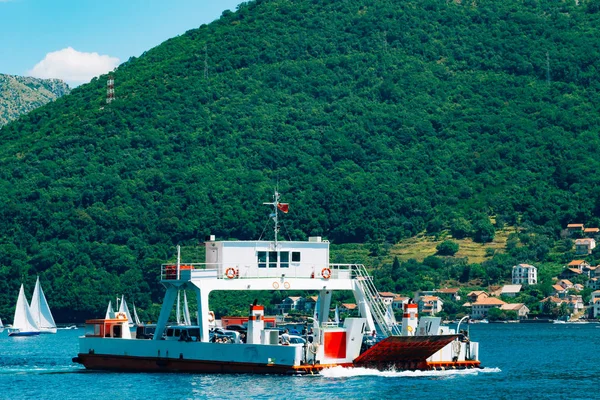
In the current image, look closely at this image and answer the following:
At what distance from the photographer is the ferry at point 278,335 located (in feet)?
197

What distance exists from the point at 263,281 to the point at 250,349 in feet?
15.1

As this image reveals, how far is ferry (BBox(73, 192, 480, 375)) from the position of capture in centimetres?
5997

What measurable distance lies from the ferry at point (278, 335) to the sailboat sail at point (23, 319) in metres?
86.4

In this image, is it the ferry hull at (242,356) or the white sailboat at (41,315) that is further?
the white sailboat at (41,315)

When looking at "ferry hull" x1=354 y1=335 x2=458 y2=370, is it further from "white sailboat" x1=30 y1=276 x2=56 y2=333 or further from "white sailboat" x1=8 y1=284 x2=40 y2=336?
"white sailboat" x1=30 y1=276 x2=56 y2=333

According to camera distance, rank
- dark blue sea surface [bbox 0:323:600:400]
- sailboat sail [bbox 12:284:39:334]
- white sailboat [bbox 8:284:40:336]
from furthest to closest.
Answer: sailboat sail [bbox 12:284:39:334]
white sailboat [bbox 8:284:40:336]
dark blue sea surface [bbox 0:323:600:400]

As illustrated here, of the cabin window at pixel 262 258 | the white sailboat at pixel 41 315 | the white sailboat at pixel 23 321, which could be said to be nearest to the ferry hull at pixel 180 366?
the cabin window at pixel 262 258

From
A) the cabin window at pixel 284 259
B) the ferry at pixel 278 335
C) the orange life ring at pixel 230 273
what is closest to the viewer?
the ferry at pixel 278 335

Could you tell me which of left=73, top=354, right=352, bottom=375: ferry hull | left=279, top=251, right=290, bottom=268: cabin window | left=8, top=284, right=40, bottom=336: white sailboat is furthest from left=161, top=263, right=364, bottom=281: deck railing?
left=8, top=284, right=40, bottom=336: white sailboat

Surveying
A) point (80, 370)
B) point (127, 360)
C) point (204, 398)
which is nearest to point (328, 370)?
point (204, 398)

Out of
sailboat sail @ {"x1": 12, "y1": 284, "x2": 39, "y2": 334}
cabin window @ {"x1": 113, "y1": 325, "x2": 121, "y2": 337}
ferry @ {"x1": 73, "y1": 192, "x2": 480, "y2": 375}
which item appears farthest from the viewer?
sailboat sail @ {"x1": 12, "y1": 284, "x2": 39, "y2": 334}

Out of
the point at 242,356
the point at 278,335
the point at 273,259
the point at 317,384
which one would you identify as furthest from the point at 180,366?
the point at 317,384

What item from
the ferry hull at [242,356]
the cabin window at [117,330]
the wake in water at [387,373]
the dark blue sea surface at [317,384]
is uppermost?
the cabin window at [117,330]

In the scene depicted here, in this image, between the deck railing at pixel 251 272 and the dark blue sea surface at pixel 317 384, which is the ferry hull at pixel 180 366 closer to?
the dark blue sea surface at pixel 317 384
